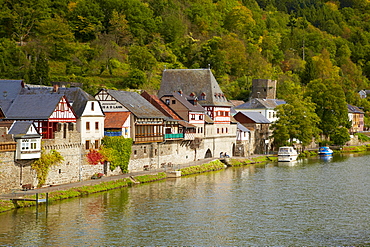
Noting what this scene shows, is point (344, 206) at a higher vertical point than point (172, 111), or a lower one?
lower

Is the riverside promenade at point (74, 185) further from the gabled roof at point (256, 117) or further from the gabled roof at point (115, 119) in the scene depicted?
the gabled roof at point (256, 117)

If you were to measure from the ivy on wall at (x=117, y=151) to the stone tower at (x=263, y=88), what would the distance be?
63.1 meters

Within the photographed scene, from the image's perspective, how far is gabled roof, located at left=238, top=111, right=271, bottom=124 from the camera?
95.2 meters

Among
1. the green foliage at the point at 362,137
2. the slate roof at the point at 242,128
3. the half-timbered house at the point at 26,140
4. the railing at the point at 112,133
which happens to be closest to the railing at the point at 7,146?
the half-timbered house at the point at 26,140

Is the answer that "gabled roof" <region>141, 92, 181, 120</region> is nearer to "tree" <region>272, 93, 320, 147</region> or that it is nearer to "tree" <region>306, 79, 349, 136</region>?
"tree" <region>272, 93, 320, 147</region>

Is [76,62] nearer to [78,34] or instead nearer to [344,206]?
[78,34]

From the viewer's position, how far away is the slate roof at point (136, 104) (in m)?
64.6

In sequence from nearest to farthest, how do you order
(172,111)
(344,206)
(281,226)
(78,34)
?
(281,226), (344,206), (172,111), (78,34)

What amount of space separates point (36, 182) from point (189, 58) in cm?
8737

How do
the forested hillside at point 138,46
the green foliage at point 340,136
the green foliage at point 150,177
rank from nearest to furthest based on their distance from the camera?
1. the green foliage at point 150,177
2. the green foliage at point 340,136
3. the forested hillside at point 138,46

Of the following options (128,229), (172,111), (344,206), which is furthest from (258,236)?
(172,111)

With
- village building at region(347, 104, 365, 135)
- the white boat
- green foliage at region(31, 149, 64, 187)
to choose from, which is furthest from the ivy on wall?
village building at region(347, 104, 365, 135)

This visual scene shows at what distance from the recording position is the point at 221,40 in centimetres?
13788

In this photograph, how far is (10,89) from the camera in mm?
58062
